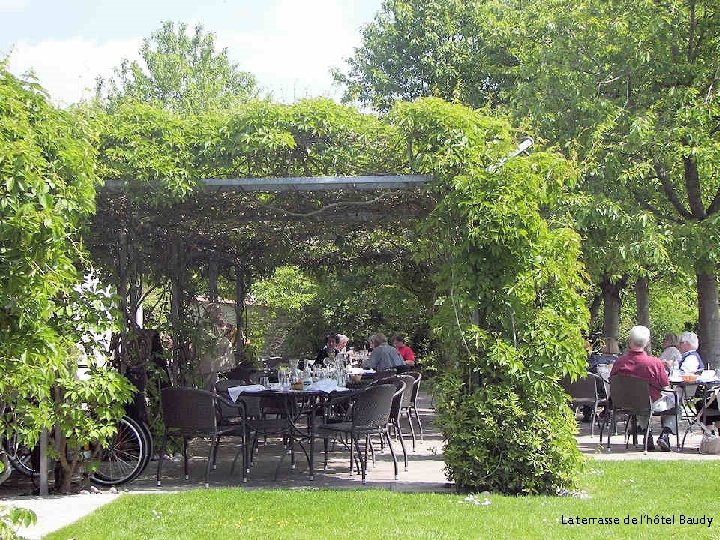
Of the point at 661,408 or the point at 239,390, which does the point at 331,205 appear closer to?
the point at 239,390

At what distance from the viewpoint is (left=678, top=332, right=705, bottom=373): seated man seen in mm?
11008

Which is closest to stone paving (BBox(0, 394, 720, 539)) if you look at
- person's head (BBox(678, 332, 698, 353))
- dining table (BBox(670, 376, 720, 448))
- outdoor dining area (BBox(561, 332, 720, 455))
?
outdoor dining area (BBox(561, 332, 720, 455))

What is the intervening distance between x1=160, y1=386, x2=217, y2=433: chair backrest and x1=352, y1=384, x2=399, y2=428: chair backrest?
1.22 metres

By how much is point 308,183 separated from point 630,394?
13.6ft

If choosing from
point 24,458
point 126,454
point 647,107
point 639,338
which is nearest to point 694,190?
point 647,107

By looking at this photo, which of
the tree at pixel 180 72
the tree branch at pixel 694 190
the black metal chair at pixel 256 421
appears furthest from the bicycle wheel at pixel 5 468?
the tree at pixel 180 72

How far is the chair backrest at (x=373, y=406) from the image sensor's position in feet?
26.7

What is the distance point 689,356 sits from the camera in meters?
11.1

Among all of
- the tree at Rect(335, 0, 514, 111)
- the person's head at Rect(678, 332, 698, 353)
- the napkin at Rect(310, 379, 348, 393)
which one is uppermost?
the tree at Rect(335, 0, 514, 111)

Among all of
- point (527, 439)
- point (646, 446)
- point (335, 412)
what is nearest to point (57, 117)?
point (527, 439)

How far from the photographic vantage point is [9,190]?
5.20m

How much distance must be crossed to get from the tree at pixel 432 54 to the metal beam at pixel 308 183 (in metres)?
12.9

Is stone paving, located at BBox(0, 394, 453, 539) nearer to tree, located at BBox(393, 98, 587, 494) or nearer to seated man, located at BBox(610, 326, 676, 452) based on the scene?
tree, located at BBox(393, 98, 587, 494)

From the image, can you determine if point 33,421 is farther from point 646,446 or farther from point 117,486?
point 646,446
